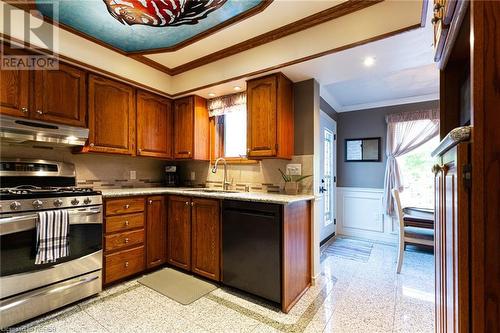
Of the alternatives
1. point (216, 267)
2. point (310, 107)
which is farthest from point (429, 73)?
point (216, 267)

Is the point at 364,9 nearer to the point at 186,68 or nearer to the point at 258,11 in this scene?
the point at 258,11

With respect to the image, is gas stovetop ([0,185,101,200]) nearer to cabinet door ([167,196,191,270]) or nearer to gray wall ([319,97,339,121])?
cabinet door ([167,196,191,270])

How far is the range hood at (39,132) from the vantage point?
1.95 m

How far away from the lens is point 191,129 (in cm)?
321

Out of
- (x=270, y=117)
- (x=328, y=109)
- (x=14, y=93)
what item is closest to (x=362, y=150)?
(x=328, y=109)

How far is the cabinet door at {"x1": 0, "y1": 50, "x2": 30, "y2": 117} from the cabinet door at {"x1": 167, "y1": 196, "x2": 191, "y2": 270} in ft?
5.25

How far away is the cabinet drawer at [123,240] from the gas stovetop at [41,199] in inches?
16.4

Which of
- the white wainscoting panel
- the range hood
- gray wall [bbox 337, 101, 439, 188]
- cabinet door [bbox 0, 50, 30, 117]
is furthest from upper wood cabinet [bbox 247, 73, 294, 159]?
the white wainscoting panel

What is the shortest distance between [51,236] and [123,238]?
65 cm

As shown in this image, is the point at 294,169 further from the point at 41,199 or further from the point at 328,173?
the point at 41,199

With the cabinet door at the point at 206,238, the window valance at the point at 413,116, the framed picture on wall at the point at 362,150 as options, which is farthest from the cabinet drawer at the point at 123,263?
the window valance at the point at 413,116

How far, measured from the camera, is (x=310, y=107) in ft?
8.44

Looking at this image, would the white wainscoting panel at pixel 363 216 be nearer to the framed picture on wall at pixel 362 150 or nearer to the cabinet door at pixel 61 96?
the framed picture on wall at pixel 362 150

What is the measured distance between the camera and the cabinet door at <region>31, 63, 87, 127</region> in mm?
2148
